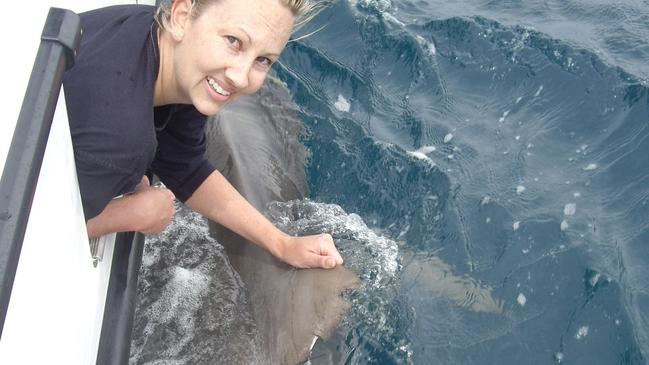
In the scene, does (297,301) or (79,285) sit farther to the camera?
(297,301)

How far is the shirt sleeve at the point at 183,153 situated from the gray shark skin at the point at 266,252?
1.68 feet

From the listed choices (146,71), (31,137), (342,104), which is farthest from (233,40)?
(342,104)

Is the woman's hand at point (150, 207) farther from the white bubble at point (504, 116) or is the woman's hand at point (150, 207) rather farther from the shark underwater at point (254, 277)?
the white bubble at point (504, 116)

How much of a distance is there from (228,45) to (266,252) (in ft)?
5.13

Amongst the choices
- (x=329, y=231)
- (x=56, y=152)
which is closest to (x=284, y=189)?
(x=329, y=231)

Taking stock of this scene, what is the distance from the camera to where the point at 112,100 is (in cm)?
249

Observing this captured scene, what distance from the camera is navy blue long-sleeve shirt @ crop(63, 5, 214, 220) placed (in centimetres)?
246

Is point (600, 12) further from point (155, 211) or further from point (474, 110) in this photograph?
point (155, 211)

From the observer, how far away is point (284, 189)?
4664 mm

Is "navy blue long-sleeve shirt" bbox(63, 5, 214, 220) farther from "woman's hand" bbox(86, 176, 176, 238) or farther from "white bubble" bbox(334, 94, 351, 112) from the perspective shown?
"white bubble" bbox(334, 94, 351, 112)

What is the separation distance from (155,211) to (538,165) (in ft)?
9.39

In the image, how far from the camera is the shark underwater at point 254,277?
3539 mm

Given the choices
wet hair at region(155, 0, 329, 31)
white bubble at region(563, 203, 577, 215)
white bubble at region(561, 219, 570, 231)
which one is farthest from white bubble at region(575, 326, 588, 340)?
wet hair at region(155, 0, 329, 31)

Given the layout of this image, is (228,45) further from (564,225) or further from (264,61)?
(564,225)
